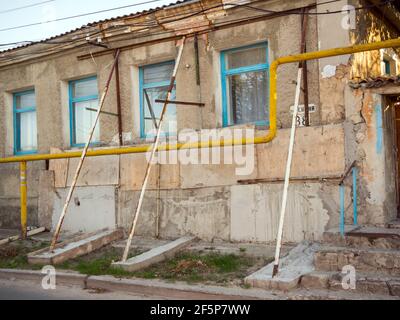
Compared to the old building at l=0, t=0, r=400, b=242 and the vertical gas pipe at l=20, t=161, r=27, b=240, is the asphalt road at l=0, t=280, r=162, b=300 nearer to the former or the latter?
the old building at l=0, t=0, r=400, b=242

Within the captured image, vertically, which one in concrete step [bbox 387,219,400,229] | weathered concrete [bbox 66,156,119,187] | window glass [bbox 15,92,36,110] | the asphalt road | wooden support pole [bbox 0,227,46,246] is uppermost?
window glass [bbox 15,92,36,110]

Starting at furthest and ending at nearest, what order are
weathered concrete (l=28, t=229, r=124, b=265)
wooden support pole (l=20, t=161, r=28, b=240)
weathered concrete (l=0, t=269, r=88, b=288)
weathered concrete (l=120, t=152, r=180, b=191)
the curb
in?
wooden support pole (l=20, t=161, r=28, b=240)
weathered concrete (l=120, t=152, r=180, b=191)
weathered concrete (l=28, t=229, r=124, b=265)
weathered concrete (l=0, t=269, r=88, b=288)
the curb

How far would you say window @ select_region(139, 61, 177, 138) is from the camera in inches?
409

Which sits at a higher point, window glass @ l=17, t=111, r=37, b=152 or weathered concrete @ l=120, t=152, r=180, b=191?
window glass @ l=17, t=111, r=37, b=152

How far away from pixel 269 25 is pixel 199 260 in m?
4.51

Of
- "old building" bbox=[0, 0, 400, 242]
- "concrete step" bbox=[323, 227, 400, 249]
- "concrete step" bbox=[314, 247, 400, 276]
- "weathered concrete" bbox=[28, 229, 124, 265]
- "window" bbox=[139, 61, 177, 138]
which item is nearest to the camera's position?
"concrete step" bbox=[314, 247, 400, 276]

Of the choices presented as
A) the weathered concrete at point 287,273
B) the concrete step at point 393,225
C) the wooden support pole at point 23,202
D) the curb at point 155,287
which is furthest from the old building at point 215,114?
the curb at point 155,287

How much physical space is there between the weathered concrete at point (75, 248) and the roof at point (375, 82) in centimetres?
562

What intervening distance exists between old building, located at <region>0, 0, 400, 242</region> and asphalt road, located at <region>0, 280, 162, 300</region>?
9.55ft

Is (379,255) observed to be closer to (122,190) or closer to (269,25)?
(269,25)

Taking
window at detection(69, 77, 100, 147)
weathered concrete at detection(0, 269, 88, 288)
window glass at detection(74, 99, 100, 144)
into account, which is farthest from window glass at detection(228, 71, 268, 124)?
weathered concrete at detection(0, 269, 88, 288)

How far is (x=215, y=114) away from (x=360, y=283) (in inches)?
185

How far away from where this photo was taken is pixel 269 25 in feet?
29.3

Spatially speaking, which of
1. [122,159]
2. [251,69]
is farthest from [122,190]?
[251,69]
